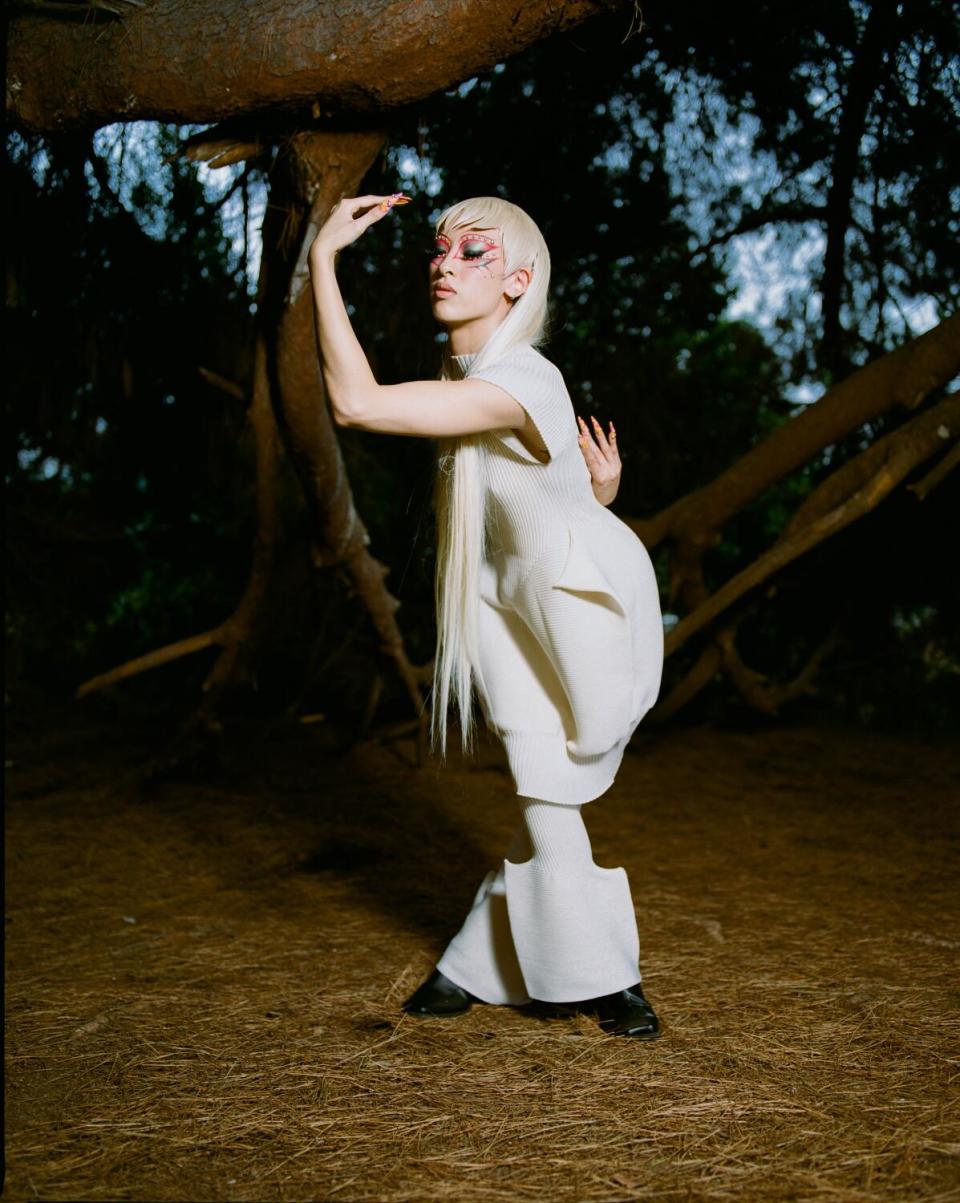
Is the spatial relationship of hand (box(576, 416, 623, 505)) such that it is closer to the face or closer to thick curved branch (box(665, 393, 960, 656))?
the face

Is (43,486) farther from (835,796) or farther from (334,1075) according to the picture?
(334,1075)

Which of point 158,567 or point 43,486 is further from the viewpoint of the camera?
point 158,567

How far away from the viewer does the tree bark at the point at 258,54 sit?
1.99 m

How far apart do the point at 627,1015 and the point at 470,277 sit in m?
1.29

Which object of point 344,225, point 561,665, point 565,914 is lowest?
point 565,914

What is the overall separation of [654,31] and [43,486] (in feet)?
11.8

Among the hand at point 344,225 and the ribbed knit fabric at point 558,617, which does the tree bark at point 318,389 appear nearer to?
the ribbed knit fabric at point 558,617

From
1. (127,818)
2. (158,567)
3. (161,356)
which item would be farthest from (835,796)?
(158,567)

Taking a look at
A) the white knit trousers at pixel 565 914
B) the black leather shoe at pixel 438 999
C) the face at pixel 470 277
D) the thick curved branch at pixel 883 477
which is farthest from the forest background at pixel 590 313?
the black leather shoe at pixel 438 999

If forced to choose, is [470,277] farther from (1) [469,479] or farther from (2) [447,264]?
(1) [469,479]

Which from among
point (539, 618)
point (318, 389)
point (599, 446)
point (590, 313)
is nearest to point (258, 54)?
point (318, 389)

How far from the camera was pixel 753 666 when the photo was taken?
541 cm

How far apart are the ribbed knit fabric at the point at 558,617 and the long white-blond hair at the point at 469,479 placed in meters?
0.03

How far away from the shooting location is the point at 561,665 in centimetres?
185
